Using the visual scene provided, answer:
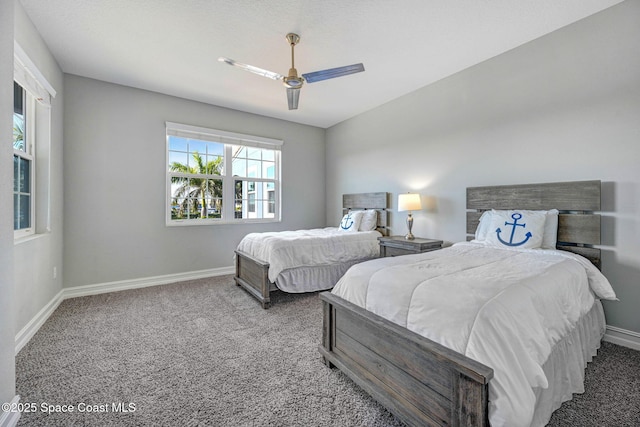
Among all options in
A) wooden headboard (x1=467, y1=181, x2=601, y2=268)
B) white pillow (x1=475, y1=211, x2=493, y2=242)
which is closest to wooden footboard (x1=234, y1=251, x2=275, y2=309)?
white pillow (x1=475, y1=211, x2=493, y2=242)

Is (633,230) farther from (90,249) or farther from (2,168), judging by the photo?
(90,249)

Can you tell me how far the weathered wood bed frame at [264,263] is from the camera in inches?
123

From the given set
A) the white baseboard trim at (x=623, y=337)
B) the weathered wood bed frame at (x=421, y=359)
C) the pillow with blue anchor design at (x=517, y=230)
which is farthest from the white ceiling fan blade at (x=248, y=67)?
the white baseboard trim at (x=623, y=337)

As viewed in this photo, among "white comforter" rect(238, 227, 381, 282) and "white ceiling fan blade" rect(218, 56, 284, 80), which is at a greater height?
"white ceiling fan blade" rect(218, 56, 284, 80)

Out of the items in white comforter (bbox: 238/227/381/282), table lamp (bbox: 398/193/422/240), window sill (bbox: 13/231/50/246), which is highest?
table lamp (bbox: 398/193/422/240)

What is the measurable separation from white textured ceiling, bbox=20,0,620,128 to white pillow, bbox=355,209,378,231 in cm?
184

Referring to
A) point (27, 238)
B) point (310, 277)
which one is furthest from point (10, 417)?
point (310, 277)

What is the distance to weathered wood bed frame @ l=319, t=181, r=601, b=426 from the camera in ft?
3.67

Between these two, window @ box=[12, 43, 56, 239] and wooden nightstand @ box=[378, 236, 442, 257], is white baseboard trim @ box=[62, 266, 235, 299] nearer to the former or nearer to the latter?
window @ box=[12, 43, 56, 239]

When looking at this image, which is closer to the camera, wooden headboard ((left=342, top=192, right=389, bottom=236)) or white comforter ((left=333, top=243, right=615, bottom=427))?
white comforter ((left=333, top=243, right=615, bottom=427))

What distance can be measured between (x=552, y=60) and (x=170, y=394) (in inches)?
163

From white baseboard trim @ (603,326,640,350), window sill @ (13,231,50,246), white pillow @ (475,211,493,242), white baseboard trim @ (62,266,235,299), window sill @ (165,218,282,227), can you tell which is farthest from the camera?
window sill @ (165,218,282,227)

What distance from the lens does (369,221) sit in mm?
4355

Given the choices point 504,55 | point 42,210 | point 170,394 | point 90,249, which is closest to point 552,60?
point 504,55
